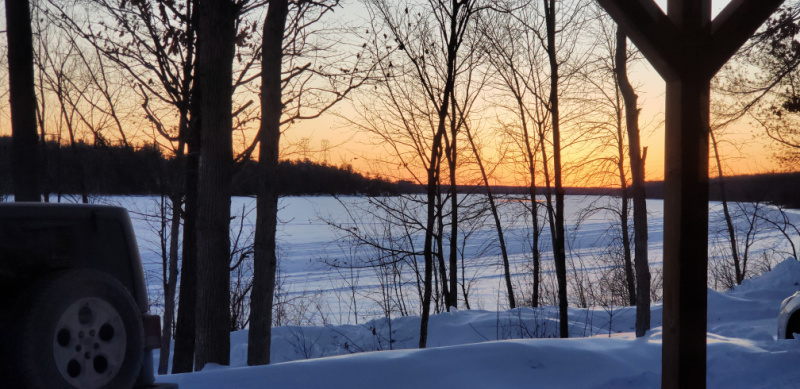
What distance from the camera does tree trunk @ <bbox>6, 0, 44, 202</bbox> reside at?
7836mm

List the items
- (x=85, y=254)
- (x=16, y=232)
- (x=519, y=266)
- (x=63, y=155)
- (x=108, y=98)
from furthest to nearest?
(x=519, y=266) < (x=63, y=155) < (x=108, y=98) < (x=85, y=254) < (x=16, y=232)

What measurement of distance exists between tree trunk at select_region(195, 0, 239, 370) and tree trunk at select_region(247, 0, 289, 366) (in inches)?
32.0

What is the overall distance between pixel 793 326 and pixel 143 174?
16421 mm

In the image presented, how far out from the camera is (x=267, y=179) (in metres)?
8.68

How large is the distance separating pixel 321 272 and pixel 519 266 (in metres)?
11.4

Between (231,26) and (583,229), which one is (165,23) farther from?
(583,229)

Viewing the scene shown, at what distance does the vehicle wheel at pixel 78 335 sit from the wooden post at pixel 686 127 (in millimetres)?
2854

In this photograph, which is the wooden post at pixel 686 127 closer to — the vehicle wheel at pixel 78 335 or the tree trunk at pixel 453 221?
the vehicle wheel at pixel 78 335

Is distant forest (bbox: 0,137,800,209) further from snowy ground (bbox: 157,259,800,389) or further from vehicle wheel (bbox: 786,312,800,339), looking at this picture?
vehicle wheel (bbox: 786,312,800,339)

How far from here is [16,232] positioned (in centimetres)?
225

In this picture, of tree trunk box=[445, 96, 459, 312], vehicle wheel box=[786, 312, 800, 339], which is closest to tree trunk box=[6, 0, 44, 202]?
vehicle wheel box=[786, 312, 800, 339]

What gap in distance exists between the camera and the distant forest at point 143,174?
12477mm

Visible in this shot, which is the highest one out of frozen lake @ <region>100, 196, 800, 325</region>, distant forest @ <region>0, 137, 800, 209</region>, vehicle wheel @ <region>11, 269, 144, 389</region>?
distant forest @ <region>0, 137, 800, 209</region>

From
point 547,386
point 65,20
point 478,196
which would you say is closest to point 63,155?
point 65,20
